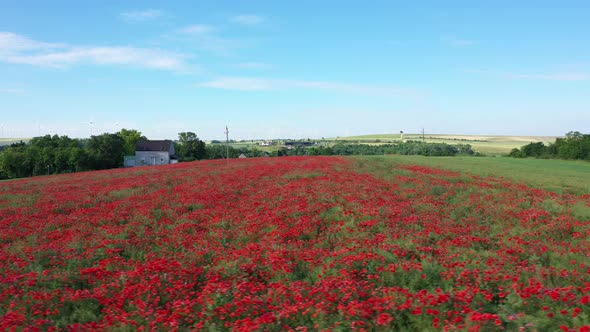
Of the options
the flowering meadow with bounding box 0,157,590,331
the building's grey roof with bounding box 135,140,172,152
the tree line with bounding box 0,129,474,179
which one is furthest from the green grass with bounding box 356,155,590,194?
the building's grey roof with bounding box 135,140,172,152

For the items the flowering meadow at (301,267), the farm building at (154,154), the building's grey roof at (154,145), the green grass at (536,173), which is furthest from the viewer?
the building's grey roof at (154,145)

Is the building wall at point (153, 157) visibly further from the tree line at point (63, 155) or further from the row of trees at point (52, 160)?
the row of trees at point (52, 160)

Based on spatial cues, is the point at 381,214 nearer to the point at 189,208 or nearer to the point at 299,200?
the point at 299,200

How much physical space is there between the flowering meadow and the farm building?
86.7 metres

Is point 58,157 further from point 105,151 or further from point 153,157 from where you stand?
point 153,157

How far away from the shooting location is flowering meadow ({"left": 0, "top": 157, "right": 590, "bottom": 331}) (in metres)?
4.77

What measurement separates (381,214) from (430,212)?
204cm

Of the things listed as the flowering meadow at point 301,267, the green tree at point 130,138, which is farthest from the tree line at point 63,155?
the flowering meadow at point 301,267

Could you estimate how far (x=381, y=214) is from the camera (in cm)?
1195

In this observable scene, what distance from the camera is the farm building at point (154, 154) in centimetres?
9681

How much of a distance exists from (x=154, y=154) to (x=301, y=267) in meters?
98.3

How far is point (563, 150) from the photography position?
74.2 metres

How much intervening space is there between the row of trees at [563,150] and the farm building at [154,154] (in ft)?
290

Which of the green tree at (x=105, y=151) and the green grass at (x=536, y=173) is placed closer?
the green grass at (x=536, y=173)
